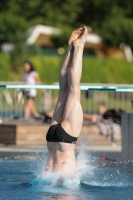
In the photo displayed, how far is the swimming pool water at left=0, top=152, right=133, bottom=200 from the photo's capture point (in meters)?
6.62

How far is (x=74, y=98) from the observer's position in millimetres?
7020

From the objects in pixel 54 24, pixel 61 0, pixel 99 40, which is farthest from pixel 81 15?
pixel 99 40

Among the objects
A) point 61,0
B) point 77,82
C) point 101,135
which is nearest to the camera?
point 77,82

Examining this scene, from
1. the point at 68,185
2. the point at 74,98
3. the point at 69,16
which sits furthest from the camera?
the point at 69,16

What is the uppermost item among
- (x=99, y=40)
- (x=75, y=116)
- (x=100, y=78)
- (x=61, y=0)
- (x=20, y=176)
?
(x=61, y=0)

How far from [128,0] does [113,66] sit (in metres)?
20.2

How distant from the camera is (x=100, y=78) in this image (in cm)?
4131

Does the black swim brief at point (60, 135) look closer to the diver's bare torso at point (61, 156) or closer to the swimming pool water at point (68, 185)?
the diver's bare torso at point (61, 156)

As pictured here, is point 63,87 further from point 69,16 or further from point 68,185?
point 69,16

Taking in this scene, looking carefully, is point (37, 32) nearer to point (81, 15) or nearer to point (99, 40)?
point (99, 40)

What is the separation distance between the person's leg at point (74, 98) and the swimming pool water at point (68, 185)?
50 centimetres

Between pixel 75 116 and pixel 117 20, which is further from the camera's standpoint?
pixel 117 20

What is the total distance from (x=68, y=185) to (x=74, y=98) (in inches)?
33.1

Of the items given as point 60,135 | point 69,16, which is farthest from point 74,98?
point 69,16
